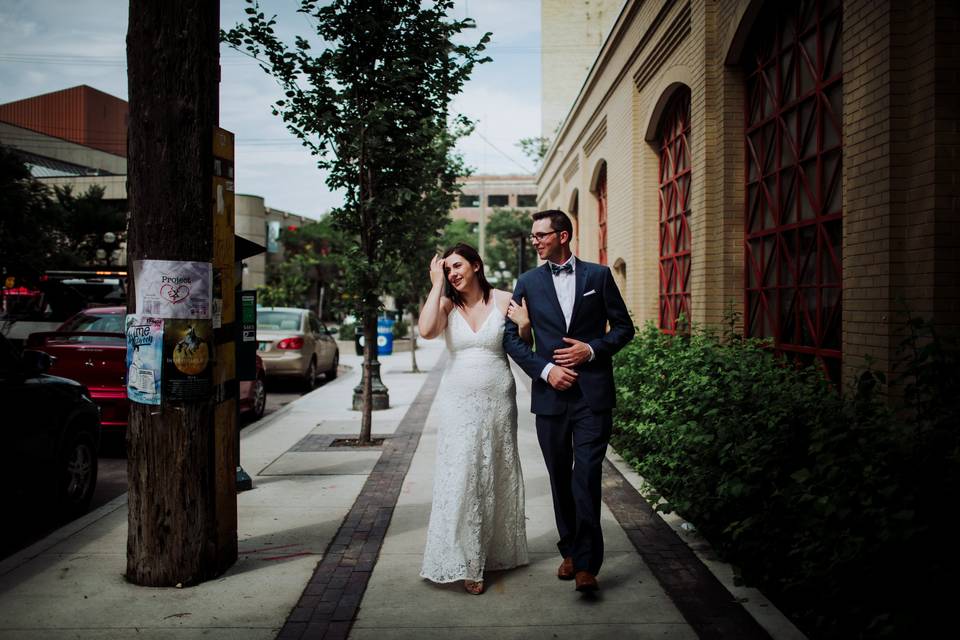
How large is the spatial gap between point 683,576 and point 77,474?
4965 mm

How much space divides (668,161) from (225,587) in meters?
9.43

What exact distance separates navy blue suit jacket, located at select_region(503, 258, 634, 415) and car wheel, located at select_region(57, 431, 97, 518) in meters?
4.01

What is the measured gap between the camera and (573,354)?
4.24 metres

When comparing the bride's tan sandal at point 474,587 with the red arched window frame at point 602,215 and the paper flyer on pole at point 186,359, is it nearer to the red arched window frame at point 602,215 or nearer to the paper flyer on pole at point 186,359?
the paper flyer on pole at point 186,359

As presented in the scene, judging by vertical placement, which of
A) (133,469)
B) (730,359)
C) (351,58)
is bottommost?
(133,469)

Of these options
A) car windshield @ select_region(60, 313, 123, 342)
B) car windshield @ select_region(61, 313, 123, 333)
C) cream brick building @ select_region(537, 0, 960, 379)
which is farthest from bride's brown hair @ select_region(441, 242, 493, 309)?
car windshield @ select_region(61, 313, 123, 333)

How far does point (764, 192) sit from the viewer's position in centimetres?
807

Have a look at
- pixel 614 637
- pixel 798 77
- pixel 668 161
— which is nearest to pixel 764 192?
pixel 798 77

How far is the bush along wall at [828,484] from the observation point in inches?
112

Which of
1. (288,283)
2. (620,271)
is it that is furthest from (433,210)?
Answer: (288,283)

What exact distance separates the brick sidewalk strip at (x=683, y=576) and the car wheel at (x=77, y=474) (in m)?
4.41

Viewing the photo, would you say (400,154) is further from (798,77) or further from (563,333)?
(563,333)

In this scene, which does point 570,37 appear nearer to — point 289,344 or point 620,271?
point 620,271

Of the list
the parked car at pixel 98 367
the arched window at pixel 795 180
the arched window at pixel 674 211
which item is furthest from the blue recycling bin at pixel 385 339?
the arched window at pixel 795 180
